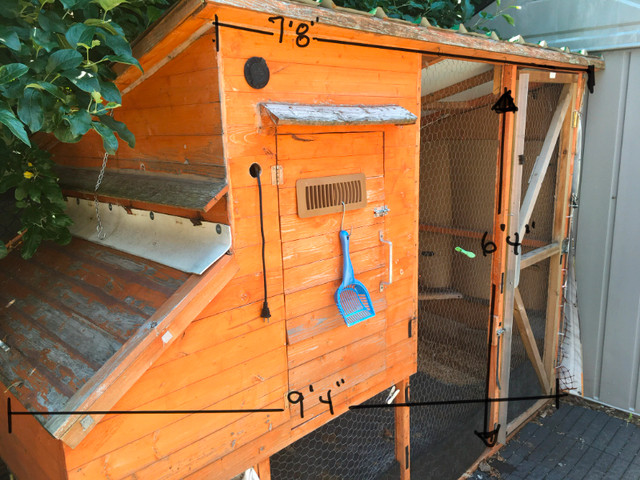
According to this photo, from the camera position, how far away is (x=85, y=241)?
2.21 meters

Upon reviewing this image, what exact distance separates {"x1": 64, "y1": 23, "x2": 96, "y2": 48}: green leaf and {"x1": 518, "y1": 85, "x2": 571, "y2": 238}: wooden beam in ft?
8.99

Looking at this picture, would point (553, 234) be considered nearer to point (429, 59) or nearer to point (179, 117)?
point (429, 59)

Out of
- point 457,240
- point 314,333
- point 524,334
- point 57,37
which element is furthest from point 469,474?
point 57,37

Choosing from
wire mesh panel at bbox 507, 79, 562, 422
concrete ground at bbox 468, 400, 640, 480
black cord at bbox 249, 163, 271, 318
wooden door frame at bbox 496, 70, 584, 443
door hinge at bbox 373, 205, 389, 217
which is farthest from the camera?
wire mesh panel at bbox 507, 79, 562, 422

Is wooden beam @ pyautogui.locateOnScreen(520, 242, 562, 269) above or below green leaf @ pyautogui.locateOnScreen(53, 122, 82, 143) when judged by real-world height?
below

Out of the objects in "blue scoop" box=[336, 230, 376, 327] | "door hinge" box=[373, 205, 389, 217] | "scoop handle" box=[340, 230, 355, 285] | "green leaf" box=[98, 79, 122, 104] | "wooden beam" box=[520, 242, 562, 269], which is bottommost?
"wooden beam" box=[520, 242, 562, 269]

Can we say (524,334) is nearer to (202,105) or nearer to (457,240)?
(457,240)

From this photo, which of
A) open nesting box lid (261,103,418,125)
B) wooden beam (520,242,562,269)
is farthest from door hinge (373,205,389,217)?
wooden beam (520,242,562,269)

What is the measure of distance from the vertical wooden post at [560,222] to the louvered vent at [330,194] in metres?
2.26

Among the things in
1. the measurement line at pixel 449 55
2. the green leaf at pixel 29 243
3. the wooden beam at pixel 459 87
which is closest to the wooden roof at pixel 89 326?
the green leaf at pixel 29 243

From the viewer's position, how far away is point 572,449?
3.63 metres

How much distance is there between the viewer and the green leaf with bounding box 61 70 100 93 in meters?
1.36

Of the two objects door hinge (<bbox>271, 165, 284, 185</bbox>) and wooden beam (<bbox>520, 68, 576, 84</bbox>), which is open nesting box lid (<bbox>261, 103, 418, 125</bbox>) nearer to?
door hinge (<bbox>271, 165, 284, 185</bbox>)

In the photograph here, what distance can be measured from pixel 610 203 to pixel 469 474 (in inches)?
88.5
